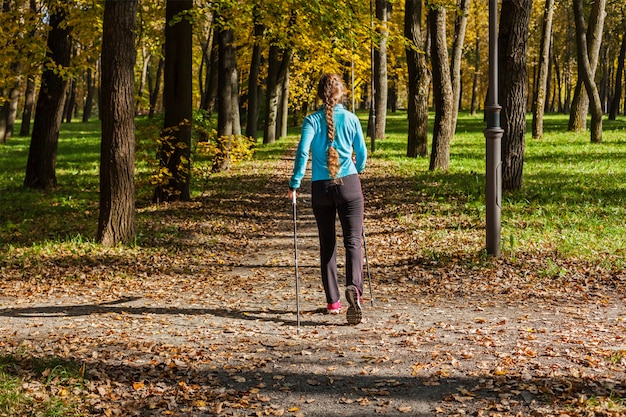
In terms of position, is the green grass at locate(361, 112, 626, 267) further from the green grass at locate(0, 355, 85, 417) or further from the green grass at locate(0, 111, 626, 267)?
the green grass at locate(0, 355, 85, 417)

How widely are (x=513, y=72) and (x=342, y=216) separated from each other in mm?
7621

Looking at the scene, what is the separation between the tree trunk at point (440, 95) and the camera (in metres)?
19.9

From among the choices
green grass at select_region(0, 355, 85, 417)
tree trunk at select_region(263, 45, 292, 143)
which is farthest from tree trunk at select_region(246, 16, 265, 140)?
green grass at select_region(0, 355, 85, 417)

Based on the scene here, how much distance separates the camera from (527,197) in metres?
14.4

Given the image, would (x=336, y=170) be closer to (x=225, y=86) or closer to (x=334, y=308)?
(x=334, y=308)

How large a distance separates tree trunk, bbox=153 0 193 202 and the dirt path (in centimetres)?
499

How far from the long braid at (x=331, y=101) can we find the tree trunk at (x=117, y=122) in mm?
4810

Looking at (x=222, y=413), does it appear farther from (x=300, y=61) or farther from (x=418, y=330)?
(x=300, y=61)

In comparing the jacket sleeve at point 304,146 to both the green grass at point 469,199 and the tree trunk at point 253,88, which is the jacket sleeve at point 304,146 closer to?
the green grass at point 469,199

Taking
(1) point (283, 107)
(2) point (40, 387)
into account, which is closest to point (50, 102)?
(2) point (40, 387)

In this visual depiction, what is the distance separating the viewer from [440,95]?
2012 cm

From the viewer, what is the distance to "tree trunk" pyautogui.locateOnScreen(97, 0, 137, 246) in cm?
1109

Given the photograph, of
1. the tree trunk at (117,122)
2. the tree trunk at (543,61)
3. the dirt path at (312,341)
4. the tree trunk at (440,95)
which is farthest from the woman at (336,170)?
the tree trunk at (543,61)

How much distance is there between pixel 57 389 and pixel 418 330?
3.23m
